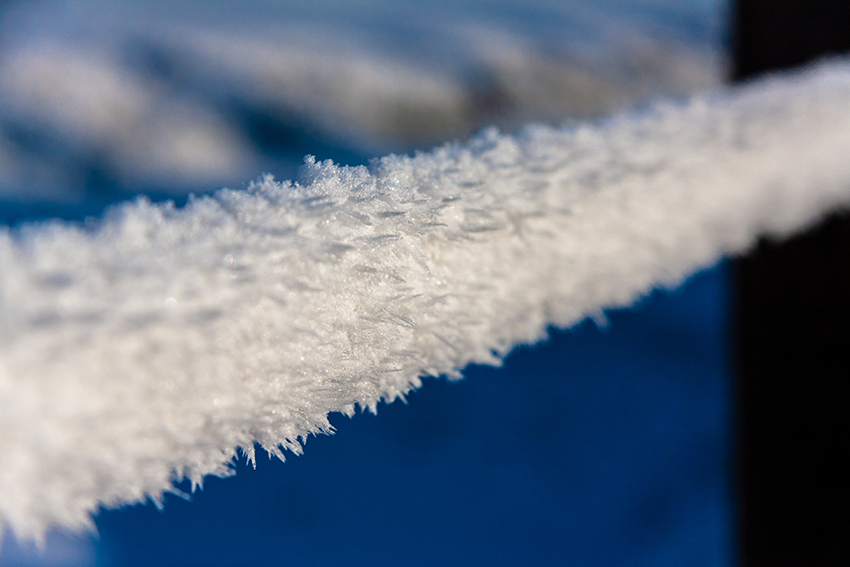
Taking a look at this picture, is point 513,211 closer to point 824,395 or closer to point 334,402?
point 334,402

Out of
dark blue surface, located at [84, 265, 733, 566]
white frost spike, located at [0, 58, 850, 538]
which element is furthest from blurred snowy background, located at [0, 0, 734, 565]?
white frost spike, located at [0, 58, 850, 538]

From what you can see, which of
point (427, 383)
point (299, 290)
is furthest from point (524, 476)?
point (299, 290)

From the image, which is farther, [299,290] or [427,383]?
[427,383]

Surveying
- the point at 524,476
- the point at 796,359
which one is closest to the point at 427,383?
the point at 524,476

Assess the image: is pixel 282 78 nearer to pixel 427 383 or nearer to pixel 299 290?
pixel 427 383

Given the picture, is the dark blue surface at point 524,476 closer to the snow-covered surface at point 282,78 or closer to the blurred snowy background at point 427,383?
the blurred snowy background at point 427,383

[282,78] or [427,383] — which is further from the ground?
[282,78]

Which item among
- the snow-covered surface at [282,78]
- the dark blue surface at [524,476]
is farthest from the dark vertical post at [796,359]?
the snow-covered surface at [282,78]

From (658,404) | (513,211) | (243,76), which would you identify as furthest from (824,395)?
(243,76)
